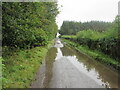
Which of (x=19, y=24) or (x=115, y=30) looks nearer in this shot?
(x=19, y=24)

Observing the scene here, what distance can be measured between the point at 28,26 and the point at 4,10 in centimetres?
177

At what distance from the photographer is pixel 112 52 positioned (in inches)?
568

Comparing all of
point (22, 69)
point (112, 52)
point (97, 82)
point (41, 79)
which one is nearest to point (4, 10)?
point (22, 69)

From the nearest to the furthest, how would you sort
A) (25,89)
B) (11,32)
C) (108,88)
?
(25,89), (108,88), (11,32)

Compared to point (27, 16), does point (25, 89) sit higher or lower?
lower

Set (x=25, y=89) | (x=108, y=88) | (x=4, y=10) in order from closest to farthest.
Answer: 1. (x=25, y=89)
2. (x=108, y=88)
3. (x=4, y=10)

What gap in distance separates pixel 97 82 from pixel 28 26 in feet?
17.9

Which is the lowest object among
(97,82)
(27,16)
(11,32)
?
(97,82)

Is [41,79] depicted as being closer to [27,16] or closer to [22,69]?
[22,69]

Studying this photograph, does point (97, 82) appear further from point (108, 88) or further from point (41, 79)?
point (41, 79)

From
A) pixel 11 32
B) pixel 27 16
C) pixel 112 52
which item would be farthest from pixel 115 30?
pixel 11 32

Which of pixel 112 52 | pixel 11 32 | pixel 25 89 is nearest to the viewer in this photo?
pixel 25 89

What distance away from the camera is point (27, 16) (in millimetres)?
9797

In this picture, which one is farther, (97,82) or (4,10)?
(4,10)
